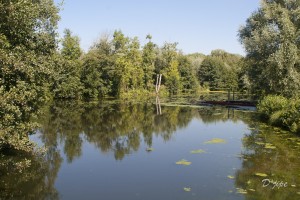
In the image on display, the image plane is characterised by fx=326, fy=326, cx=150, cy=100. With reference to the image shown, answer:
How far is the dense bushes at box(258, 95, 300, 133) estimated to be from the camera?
24016 mm

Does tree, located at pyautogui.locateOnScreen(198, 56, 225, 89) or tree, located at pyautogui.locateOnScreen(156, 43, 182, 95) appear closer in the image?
tree, located at pyautogui.locateOnScreen(156, 43, 182, 95)

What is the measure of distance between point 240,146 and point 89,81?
44929 mm

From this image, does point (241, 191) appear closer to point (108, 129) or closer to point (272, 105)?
point (108, 129)

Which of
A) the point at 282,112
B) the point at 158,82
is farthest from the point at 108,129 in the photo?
the point at 158,82

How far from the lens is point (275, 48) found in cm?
3278

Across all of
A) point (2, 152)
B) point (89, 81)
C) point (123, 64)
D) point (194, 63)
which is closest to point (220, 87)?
point (194, 63)

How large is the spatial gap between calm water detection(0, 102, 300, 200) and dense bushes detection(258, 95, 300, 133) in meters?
0.96

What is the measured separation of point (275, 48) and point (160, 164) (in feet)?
70.1

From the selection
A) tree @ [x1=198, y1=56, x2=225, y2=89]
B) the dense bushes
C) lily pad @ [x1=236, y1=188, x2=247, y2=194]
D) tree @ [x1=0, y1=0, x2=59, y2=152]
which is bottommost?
lily pad @ [x1=236, y1=188, x2=247, y2=194]

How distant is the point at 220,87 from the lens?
9900 centimetres

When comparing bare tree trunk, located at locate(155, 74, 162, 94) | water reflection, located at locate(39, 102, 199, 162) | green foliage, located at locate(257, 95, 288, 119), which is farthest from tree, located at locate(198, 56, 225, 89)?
green foliage, located at locate(257, 95, 288, 119)

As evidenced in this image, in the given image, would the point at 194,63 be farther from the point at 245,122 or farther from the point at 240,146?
the point at 240,146

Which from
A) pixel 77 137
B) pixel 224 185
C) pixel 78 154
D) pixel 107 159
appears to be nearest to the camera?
pixel 224 185

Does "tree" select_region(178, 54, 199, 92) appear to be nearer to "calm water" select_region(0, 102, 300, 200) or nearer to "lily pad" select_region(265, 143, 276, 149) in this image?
"calm water" select_region(0, 102, 300, 200)
